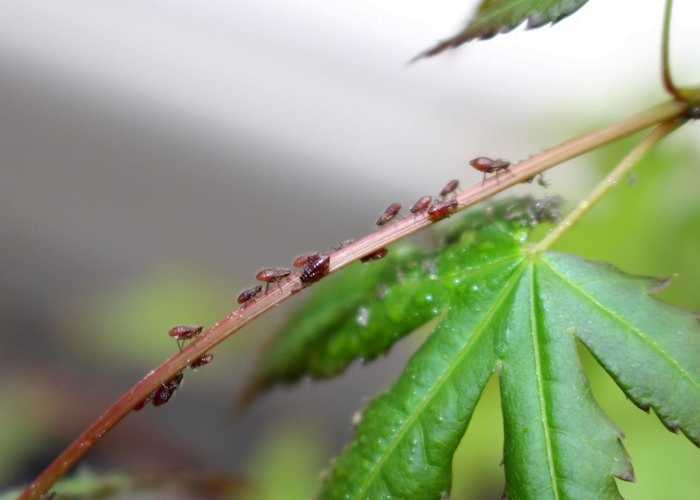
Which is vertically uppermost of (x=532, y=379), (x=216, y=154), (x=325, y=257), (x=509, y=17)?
(x=216, y=154)

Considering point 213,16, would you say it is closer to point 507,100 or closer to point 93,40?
point 93,40

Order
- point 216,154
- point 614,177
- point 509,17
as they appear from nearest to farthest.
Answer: point 509,17
point 614,177
point 216,154

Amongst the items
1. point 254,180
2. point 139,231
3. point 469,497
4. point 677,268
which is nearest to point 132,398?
point 469,497

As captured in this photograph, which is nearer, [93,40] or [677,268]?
[677,268]

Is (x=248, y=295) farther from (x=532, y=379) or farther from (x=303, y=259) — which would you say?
A: (x=532, y=379)

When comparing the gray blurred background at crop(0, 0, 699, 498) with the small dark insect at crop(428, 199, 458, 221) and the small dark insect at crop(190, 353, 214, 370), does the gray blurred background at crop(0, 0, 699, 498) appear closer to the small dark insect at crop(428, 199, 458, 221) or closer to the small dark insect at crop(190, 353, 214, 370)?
the small dark insect at crop(190, 353, 214, 370)

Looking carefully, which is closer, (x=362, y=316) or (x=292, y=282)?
(x=292, y=282)

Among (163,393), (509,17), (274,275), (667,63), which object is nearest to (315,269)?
(274,275)
